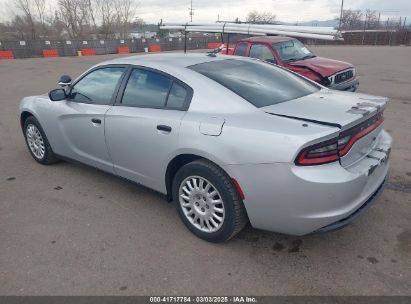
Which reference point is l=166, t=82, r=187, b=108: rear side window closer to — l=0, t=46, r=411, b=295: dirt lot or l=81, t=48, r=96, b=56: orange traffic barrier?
l=0, t=46, r=411, b=295: dirt lot

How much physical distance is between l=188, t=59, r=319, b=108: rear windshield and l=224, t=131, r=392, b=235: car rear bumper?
0.68 meters

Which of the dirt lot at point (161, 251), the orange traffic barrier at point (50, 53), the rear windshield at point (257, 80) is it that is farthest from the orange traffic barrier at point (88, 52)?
the rear windshield at point (257, 80)

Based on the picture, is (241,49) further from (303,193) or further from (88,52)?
(88,52)

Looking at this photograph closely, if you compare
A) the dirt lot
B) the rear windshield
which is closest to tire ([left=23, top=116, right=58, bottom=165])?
the dirt lot

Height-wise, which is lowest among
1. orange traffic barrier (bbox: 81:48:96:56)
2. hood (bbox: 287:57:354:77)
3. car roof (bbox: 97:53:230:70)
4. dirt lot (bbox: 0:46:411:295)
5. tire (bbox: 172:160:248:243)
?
dirt lot (bbox: 0:46:411:295)

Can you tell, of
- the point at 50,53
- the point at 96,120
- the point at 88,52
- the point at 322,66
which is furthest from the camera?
the point at 88,52

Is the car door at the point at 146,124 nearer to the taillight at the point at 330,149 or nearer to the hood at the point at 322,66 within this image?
the taillight at the point at 330,149

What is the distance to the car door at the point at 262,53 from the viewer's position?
793 centimetres

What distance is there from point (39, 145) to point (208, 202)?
2993 millimetres

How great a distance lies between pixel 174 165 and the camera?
3.01 metres

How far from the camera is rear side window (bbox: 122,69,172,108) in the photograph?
3.09 meters

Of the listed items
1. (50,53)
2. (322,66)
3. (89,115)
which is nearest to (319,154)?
(89,115)

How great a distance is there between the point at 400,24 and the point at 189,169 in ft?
187

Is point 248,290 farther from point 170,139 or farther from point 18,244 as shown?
point 18,244
